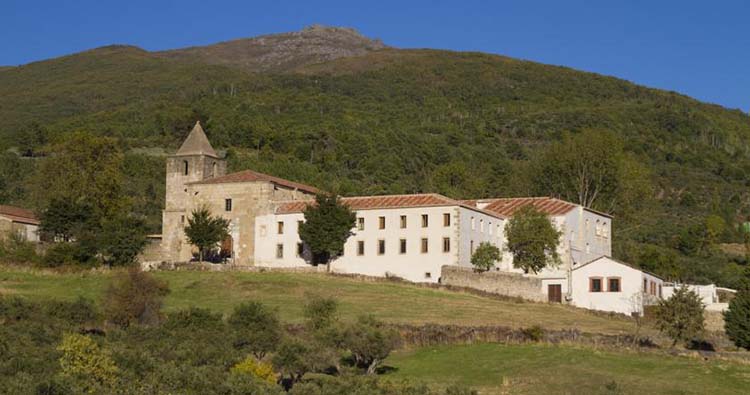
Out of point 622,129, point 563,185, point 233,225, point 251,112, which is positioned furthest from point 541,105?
point 233,225

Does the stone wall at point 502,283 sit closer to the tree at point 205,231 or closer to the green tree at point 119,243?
the tree at point 205,231

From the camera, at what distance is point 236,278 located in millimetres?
55719

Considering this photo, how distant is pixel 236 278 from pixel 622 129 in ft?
296

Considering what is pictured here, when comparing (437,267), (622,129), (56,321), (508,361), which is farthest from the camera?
(622,129)

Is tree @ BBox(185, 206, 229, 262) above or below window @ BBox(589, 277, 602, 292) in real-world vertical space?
above

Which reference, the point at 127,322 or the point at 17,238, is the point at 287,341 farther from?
the point at 17,238

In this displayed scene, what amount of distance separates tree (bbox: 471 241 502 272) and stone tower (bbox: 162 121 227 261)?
17.7 metres

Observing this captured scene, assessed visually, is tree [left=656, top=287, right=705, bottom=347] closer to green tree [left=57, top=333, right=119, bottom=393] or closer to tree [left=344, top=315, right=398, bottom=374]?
tree [left=344, top=315, right=398, bottom=374]

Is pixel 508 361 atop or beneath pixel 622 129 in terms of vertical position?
beneath

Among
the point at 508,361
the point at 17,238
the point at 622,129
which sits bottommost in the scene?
the point at 508,361

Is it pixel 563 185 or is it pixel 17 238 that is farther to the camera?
pixel 563 185

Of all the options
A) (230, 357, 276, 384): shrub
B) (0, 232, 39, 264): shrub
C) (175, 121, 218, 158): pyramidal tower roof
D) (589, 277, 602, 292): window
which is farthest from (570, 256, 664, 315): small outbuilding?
(0, 232, 39, 264): shrub

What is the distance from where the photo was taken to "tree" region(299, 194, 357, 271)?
199ft

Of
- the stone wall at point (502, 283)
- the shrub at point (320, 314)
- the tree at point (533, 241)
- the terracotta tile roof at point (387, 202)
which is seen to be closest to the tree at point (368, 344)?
the shrub at point (320, 314)
